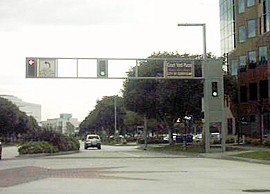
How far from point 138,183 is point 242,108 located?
4661cm

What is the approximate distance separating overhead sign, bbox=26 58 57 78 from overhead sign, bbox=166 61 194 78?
8327 mm

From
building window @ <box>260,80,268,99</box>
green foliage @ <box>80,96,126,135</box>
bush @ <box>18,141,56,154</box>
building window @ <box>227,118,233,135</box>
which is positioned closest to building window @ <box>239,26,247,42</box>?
building window @ <box>260,80,268,99</box>

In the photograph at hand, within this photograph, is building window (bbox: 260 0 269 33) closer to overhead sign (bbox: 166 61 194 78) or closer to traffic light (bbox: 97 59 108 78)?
overhead sign (bbox: 166 61 194 78)

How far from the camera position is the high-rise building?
187 feet

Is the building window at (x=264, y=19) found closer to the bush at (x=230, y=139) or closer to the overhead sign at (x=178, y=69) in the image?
the bush at (x=230, y=139)

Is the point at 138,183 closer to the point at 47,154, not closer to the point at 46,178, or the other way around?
the point at 46,178

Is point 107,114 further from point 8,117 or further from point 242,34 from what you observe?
point 242,34

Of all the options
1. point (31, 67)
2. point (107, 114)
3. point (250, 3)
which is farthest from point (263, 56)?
point (107, 114)

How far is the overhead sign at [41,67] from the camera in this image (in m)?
36.9

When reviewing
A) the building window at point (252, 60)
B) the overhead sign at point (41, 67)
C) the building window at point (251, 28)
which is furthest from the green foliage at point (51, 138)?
the building window at point (251, 28)

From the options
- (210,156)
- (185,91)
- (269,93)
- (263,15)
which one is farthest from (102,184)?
(263,15)

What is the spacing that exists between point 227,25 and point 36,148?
125 ft

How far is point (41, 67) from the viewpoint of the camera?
3741cm

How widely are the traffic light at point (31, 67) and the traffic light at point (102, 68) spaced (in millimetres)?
4253
